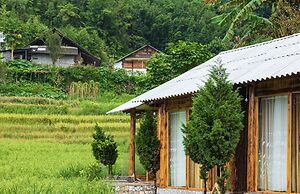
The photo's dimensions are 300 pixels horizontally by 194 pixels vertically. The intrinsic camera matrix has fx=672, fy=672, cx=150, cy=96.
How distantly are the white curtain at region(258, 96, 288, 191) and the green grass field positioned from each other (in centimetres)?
272

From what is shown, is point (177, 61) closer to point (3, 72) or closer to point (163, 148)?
point (163, 148)

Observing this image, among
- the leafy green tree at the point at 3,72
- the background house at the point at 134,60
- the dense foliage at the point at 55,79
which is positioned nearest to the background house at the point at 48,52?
the background house at the point at 134,60

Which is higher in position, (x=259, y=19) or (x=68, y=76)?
(x=259, y=19)

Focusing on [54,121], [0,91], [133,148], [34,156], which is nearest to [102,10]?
[0,91]

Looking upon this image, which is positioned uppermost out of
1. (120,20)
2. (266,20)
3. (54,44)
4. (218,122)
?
(120,20)

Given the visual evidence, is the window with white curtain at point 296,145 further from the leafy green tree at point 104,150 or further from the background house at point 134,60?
the background house at point 134,60

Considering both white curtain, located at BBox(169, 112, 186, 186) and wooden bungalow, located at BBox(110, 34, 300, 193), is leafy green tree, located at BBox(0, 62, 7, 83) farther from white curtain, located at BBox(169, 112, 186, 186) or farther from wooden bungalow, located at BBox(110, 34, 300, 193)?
wooden bungalow, located at BBox(110, 34, 300, 193)

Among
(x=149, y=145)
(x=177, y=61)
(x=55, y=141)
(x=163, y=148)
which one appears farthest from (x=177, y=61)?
(x=163, y=148)

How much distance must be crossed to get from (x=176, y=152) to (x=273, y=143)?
11.6 ft

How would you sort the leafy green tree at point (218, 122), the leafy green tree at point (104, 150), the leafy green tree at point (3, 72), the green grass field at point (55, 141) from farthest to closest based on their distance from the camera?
the leafy green tree at point (3, 72), the leafy green tree at point (104, 150), the green grass field at point (55, 141), the leafy green tree at point (218, 122)

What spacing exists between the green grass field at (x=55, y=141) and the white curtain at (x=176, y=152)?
5.04 feet

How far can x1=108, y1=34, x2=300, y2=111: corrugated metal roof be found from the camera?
31.8ft

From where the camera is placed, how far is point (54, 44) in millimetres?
49094

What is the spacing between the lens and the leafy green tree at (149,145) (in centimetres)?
1477
